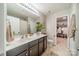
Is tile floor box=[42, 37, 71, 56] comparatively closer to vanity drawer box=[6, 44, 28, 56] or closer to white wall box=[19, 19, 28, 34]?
vanity drawer box=[6, 44, 28, 56]

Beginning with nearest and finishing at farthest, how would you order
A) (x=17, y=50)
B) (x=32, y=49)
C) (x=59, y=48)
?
(x=17, y=50), (x=32, y=49), (x=59, y=48)

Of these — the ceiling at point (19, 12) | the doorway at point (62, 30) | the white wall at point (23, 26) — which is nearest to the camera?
the ceiling at point (19, 12)

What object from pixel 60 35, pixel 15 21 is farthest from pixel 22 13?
pixel 60 35

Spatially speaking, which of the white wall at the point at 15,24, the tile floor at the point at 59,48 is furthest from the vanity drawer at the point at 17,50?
the tile floor at the point at 59,48

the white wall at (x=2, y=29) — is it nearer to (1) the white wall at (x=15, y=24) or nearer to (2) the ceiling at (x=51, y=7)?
(1) the white wall at (x=15, y=24)

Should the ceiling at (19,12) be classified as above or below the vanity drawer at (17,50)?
above

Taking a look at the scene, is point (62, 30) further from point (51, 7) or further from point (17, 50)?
point (17, 50)

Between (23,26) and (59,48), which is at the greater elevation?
(23,26)

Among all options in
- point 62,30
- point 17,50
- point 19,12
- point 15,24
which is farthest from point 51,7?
point 17,50

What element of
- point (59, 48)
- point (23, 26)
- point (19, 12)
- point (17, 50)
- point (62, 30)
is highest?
point (19, 12)

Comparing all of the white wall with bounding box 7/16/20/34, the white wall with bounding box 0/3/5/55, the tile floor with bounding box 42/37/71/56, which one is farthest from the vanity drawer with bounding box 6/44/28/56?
the tile floor with bounding box 42/37/71/56

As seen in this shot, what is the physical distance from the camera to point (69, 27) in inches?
77.7

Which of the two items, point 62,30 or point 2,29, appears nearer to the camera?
point 2,29

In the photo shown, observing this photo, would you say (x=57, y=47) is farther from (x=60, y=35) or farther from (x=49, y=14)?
(x=49, y=14)
